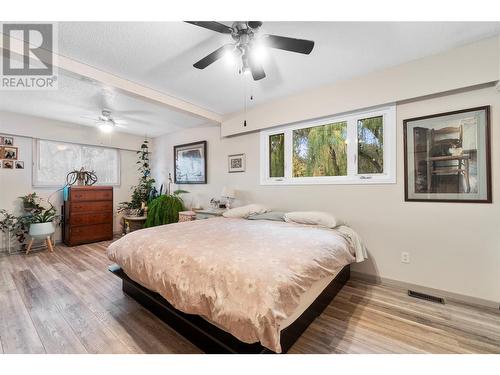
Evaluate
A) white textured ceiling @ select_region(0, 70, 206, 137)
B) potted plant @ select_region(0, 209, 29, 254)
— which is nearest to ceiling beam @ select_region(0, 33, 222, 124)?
white textured ceiling @ select_region(0, 70, 206, 137)

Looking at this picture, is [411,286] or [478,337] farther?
[411,286]

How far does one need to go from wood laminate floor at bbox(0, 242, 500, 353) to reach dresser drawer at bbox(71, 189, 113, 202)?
1748 mm

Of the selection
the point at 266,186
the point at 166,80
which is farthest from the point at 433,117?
the point at 166,80

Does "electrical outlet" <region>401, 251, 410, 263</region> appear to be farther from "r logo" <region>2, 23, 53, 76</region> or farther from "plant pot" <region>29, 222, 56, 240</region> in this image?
"plant pot" <region>29, 222, 56, 240</region>

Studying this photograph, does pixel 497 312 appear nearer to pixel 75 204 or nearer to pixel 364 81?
pixel 364 81

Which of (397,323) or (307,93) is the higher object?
(307,93)

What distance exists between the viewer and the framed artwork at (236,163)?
3725 millimetres

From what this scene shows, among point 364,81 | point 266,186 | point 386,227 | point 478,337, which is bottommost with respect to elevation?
point 478,337

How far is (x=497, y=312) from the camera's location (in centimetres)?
187

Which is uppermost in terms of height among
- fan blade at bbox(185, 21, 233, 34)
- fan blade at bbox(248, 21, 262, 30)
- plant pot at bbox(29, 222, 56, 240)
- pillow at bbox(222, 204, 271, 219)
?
fan blade at bbox(248, 21, 262, 30)

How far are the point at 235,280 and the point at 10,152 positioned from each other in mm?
4834

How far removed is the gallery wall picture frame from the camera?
11.7 ft

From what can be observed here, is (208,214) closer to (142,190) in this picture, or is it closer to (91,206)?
(91,206)
